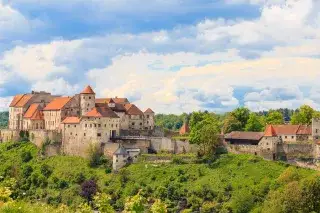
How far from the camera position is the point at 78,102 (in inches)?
3679

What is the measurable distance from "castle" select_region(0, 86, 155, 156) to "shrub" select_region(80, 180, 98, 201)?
835 cm

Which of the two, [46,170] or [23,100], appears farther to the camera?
[23,100]

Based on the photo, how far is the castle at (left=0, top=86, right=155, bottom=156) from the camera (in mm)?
85750

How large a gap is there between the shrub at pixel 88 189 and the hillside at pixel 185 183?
0.57m

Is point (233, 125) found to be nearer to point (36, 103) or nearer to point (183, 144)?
point (183, 144)

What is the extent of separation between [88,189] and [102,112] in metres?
13.4

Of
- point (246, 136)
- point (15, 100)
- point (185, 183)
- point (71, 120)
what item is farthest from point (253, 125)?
point (15, 100)

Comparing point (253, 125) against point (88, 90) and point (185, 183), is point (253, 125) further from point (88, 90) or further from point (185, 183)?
point (88, 90)

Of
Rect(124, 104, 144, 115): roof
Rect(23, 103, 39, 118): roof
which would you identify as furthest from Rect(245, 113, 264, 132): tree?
Rect(23, 103, 39, 118): roof

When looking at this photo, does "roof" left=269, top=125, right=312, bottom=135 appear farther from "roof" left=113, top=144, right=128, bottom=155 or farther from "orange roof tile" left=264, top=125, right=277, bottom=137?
"roof" left=113, top=144, right=128, bottom=155

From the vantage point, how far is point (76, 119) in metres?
87.8

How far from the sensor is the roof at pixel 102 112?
85312mm

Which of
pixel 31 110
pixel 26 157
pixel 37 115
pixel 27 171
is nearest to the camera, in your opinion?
pixel 27 171

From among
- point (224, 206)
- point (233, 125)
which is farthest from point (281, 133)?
point (224, 206)
